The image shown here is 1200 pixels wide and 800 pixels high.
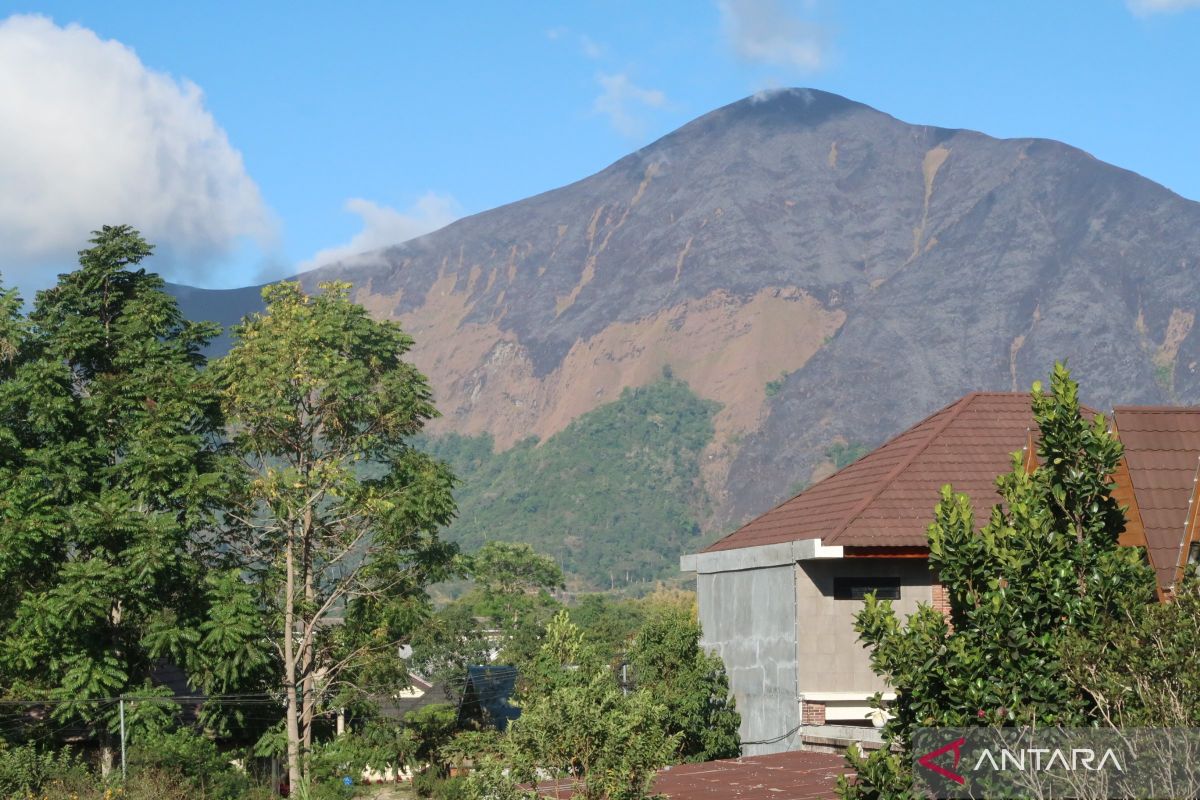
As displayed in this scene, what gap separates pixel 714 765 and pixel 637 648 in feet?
26.8

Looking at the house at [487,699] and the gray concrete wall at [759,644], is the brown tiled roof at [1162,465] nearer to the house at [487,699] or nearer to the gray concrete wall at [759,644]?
the gray concrete wall at [759,644]

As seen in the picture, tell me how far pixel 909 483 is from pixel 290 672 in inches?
874

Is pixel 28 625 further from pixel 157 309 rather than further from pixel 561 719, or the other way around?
pixel 561 719

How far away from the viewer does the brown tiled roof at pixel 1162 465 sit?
1869 cm

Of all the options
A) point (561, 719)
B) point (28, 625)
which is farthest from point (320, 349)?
point (561, 719)

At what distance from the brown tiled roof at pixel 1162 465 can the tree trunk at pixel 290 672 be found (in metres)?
28.3

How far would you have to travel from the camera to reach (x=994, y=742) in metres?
10.4

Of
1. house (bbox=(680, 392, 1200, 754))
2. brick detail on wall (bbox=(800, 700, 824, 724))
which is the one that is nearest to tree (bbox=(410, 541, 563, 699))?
house (bbox=(680, 392, 1200, 754))

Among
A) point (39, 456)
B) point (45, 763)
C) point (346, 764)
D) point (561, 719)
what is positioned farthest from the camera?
point (346, 764)

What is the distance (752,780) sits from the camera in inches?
767

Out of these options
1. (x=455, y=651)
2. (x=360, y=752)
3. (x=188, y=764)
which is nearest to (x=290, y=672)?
(x=360, y=752)

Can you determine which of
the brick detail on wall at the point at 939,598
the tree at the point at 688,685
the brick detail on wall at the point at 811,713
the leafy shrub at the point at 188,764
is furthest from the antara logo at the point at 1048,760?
the leafy shrub at the point at 188,764

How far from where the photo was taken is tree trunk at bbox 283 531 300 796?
132 ft

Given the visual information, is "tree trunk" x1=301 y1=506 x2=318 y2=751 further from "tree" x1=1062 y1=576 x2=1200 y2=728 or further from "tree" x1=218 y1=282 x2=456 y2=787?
"tree" x1=1062 y1=576 x2=1200 y2=728
